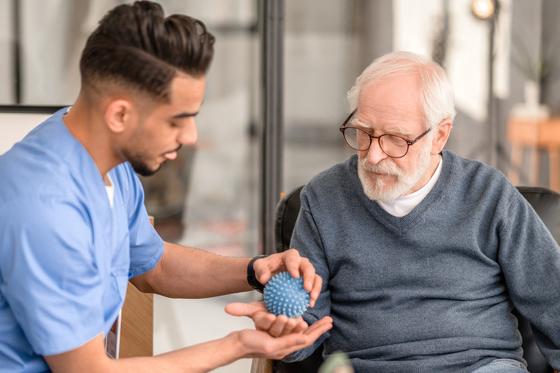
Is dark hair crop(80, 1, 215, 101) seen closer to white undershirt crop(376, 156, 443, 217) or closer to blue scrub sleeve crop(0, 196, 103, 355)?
blue scrub sleeve crop(0, 196, 103, 355)

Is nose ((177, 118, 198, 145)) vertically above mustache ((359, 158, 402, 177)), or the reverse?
nose ((177, 118, 198, 145))

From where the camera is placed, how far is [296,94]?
3023 mm

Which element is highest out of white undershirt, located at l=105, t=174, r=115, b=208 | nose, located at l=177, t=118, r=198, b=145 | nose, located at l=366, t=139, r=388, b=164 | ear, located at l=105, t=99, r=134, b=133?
ear, located at l=105, t=99, r=134, b=133

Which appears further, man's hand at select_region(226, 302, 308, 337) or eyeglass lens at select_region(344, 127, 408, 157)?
eyeglass lens at select_region(344, 127, 408, 157)

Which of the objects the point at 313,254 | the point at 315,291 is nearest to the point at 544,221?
the point at 313,254

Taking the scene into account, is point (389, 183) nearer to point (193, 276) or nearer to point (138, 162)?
point (193, 276)

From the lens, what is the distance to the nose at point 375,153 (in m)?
1.52

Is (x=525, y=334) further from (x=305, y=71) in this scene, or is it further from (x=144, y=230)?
(x=305, y=71)

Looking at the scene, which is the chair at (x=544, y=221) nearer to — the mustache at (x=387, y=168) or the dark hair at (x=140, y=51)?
the mustache at (x=387, y=168)

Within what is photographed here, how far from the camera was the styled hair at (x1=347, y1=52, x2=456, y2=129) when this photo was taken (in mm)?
1539

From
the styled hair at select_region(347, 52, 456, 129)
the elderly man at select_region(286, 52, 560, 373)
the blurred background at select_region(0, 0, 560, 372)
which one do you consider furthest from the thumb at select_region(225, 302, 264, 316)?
the blurred background at select_region(0, 0, 560, 372)

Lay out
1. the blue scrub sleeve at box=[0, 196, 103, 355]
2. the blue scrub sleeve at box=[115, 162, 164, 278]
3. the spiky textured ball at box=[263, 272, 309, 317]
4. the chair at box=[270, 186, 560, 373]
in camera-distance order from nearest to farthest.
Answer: the blue scrub sleeve at box=[0, 196, 103, 355]
the spiky textured ball at box=[263, 272, 309, 317]
the blue scrub sleeve at box=[115, 162, 164, 278]
the chair at box=[270, 186, 560, 373]

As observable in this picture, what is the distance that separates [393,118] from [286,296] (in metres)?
0.58

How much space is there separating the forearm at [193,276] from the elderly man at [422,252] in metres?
0.23
